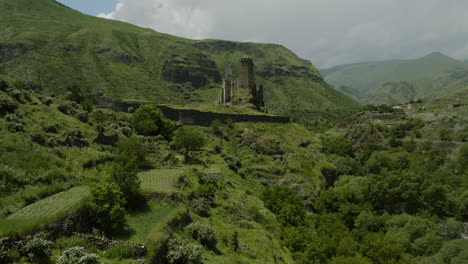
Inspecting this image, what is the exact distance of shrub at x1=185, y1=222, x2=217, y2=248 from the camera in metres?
20.1

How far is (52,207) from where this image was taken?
1599 cm

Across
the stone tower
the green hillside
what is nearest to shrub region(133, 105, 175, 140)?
the stone tower

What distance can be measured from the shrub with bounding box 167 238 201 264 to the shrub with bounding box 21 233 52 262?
5.87 m

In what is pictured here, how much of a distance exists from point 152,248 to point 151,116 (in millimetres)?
35129

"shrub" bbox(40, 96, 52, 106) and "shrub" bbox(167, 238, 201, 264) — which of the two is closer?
"shrub" bbox(167, 238, 201, 264)

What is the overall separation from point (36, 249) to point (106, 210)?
13.6 feet

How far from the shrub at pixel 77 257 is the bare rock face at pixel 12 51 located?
14965 centimetres

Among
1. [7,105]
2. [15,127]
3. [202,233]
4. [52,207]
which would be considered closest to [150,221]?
[202,233]

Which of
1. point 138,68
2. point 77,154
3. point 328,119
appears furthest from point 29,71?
point 328,119

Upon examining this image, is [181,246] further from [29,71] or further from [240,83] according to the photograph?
[29,71]

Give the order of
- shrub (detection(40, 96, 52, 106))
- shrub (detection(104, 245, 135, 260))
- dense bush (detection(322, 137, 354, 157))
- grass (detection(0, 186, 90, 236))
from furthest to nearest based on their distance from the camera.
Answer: dense bush (detection(322, 137, 354, 157))
shrub (detection(40, 96, 52, 106))
shrub (detection(104, 245, 135, 260))
grass (detection(0, 186, 90, 236))

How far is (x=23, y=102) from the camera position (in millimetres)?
33969

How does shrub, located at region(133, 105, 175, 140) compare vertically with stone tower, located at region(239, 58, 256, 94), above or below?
below

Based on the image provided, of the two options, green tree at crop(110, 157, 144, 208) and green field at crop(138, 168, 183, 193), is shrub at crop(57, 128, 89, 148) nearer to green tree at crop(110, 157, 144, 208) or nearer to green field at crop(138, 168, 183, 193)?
green field at crop(138, 168, 183, 193)
